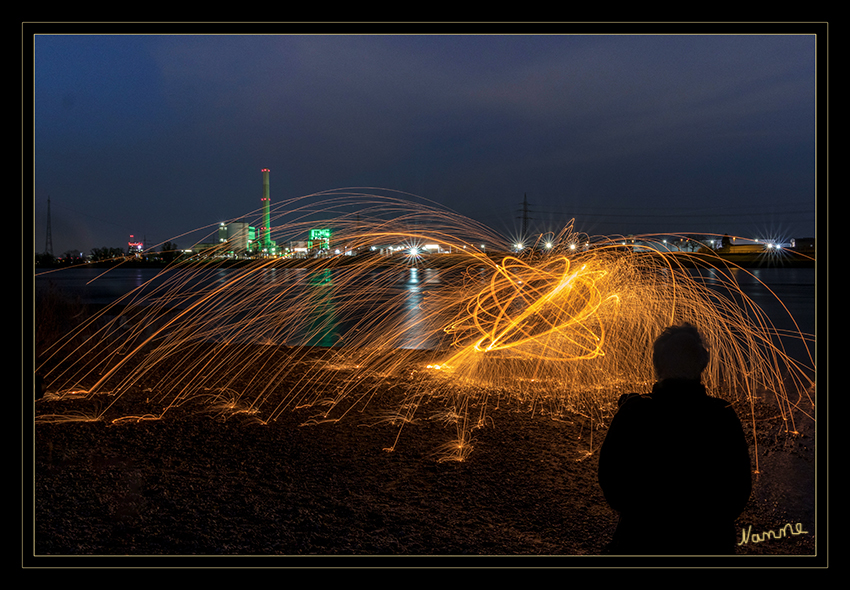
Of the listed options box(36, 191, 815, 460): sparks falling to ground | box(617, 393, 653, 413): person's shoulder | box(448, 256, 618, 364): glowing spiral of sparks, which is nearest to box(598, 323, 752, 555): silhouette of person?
box(617, 393, 653, 413): person's shoulder

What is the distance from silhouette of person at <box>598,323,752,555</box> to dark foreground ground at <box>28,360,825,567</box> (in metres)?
0.09

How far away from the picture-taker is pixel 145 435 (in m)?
4.33

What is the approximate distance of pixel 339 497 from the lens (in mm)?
3244

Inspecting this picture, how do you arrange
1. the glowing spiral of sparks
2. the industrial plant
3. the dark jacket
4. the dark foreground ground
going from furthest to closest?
the glowing spiral of sparks
the industrial plant
the dark foreground ground
the dark jacket

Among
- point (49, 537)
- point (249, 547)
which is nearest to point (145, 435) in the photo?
point (49, 537)

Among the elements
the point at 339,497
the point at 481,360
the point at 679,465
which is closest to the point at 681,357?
the point at 679,465

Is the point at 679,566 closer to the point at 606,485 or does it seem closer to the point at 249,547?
the point at 606,485

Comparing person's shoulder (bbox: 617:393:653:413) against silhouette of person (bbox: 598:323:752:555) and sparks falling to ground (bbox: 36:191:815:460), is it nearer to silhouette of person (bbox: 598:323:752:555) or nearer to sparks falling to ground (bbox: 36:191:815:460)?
silhouette of person (bbox: 598:323:752:555)

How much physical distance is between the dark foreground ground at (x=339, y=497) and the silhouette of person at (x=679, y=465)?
3.5 inches

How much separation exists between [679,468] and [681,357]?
42 cm

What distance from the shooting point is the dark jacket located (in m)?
1.78

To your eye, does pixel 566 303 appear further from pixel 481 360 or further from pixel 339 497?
pixel 339 497

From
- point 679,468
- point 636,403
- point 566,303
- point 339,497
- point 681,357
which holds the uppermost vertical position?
point 566,303

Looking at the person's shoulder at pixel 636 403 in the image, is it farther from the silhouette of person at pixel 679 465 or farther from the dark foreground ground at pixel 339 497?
the dark foreground ground at pixel 339 497
